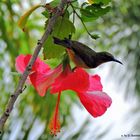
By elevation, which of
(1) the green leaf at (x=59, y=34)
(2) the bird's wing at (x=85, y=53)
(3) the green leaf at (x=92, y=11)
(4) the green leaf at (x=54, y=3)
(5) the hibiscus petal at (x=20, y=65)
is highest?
(4) the green leaf at (x=54, y=3)

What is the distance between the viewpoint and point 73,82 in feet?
1.58

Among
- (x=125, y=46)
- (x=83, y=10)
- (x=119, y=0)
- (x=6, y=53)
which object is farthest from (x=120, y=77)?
(x=83, y=10)

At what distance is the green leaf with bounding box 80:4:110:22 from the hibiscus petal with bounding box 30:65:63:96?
74 millimetres

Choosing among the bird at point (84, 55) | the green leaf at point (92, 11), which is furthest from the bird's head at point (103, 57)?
the green leaf at point (92, 11)

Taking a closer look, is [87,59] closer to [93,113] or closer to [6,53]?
[93,113]

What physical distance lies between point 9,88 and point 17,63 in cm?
106

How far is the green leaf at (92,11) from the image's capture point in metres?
0.52

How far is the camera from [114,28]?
2377 millimetres

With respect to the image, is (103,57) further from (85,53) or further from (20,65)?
(20,65)

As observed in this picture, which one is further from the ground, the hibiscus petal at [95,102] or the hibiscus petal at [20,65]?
the hibiscus petal at [20,65]

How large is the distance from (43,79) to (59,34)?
0.06 m

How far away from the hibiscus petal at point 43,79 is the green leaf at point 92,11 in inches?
2.9

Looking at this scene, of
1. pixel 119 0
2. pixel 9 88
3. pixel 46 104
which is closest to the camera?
pixel 46 104

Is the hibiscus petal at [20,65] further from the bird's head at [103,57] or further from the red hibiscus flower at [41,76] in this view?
the bird's head at [103,57]
